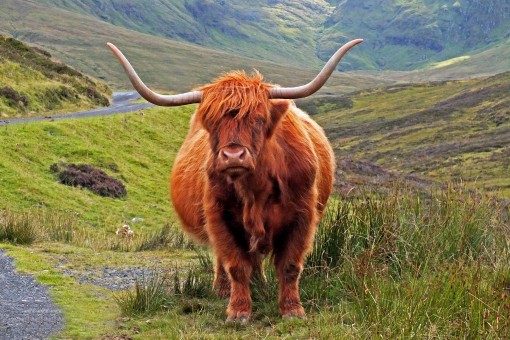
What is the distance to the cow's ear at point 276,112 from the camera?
5633mm

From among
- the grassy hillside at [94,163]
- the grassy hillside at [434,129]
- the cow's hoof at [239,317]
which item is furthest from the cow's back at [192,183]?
the grassy hillside at [434,129]

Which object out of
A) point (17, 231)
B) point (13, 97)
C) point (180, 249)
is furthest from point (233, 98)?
point (13, 97)

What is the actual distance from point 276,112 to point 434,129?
71.9 metres

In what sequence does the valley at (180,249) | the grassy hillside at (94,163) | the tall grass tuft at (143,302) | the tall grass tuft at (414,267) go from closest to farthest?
the tall grass tuft at (414,267), the valley at (180,249), the tall grass tuft at (143,302), the grassy hillside at (94,163)

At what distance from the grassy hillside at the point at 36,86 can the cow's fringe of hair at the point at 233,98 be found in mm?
22679

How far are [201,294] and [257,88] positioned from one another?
235cm

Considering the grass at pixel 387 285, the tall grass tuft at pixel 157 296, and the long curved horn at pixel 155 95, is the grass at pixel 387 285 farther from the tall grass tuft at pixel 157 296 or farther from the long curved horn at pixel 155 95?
the long curved horn at pixel 155 95

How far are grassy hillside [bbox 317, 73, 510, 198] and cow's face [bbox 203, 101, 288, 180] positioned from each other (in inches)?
1088

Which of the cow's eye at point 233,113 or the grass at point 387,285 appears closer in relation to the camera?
the grass at point 387,285

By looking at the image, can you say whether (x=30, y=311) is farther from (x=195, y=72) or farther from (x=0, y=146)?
(x=195, y=72)

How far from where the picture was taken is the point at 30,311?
20.4ft

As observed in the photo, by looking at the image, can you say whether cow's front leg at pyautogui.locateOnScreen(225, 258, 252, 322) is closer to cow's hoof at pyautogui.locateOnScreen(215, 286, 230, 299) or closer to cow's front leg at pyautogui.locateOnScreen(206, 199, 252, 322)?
cow's front leg at pyautogui.locateOnScreen(206, 199, 252, 322)

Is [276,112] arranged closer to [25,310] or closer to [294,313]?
[294,313]

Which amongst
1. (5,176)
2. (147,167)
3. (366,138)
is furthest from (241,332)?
(366,138)
